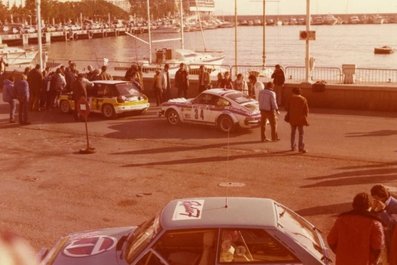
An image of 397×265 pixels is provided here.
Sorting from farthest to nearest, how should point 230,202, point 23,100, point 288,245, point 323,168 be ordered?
1. point 23,100
2. point 323,168
3. point 230,202
4. point 288,245

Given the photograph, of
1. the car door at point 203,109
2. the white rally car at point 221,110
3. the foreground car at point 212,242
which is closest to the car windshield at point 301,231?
the foreground car at point 212,242

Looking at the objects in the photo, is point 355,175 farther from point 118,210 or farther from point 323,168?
point 118,210

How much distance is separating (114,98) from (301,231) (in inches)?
615

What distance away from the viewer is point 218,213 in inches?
292

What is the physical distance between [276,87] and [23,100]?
8.88m

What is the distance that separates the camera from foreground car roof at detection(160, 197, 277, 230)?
716cm

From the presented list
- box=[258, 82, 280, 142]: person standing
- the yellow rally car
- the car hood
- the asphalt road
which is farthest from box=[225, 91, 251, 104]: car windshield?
the car hood

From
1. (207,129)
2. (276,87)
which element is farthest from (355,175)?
(276,87)

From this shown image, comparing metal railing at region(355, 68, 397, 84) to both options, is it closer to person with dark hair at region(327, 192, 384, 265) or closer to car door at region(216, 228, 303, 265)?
person with dark hair at region(327, 192, 384, 265)

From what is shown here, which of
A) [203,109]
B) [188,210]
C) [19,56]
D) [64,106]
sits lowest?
[64,106]

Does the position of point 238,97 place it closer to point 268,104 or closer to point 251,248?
point 268,104

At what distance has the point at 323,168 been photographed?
1516 centimetres

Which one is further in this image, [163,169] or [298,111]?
[298,111]

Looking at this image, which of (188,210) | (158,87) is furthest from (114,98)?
(188,210)
